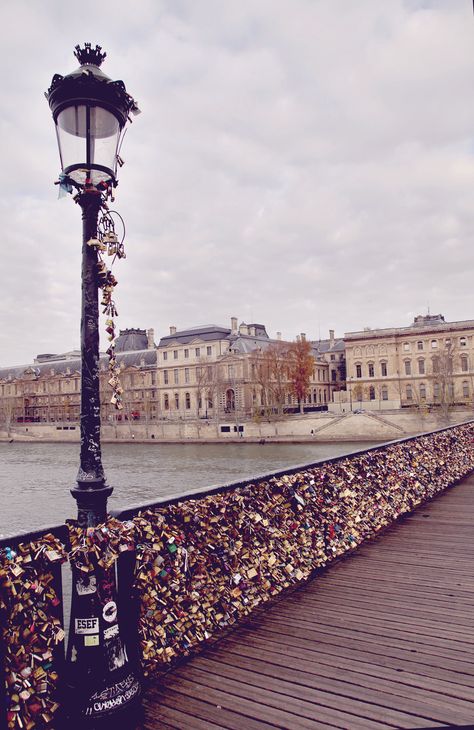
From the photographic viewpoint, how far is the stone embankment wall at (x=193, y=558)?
2.91 meters

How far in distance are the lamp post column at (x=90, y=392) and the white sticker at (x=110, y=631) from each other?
53cm

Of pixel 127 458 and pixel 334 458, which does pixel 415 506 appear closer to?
pixel 334 458

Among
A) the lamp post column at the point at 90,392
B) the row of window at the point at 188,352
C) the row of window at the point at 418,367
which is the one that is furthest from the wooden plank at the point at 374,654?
the row of window at the point at 188,352

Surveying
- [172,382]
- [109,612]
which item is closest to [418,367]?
[172,382]

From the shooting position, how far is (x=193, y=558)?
13.3 feet

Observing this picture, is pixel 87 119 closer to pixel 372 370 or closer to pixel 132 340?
pixel 372 370

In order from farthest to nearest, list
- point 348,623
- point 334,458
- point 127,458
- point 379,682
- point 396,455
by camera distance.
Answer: point 127,458
point 396,455
point 334,458
point 348,623
point 379,682

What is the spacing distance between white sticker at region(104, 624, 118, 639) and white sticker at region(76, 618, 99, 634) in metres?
0.05

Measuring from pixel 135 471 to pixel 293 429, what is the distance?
23.0 metres

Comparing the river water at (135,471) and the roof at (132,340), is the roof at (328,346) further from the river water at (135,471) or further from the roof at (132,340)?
the river water at (135,471)

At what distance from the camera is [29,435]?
67.9 meters

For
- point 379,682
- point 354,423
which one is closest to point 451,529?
point 379,682

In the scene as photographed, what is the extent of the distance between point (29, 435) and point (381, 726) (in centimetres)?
6985

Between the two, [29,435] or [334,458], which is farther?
[29,435]
